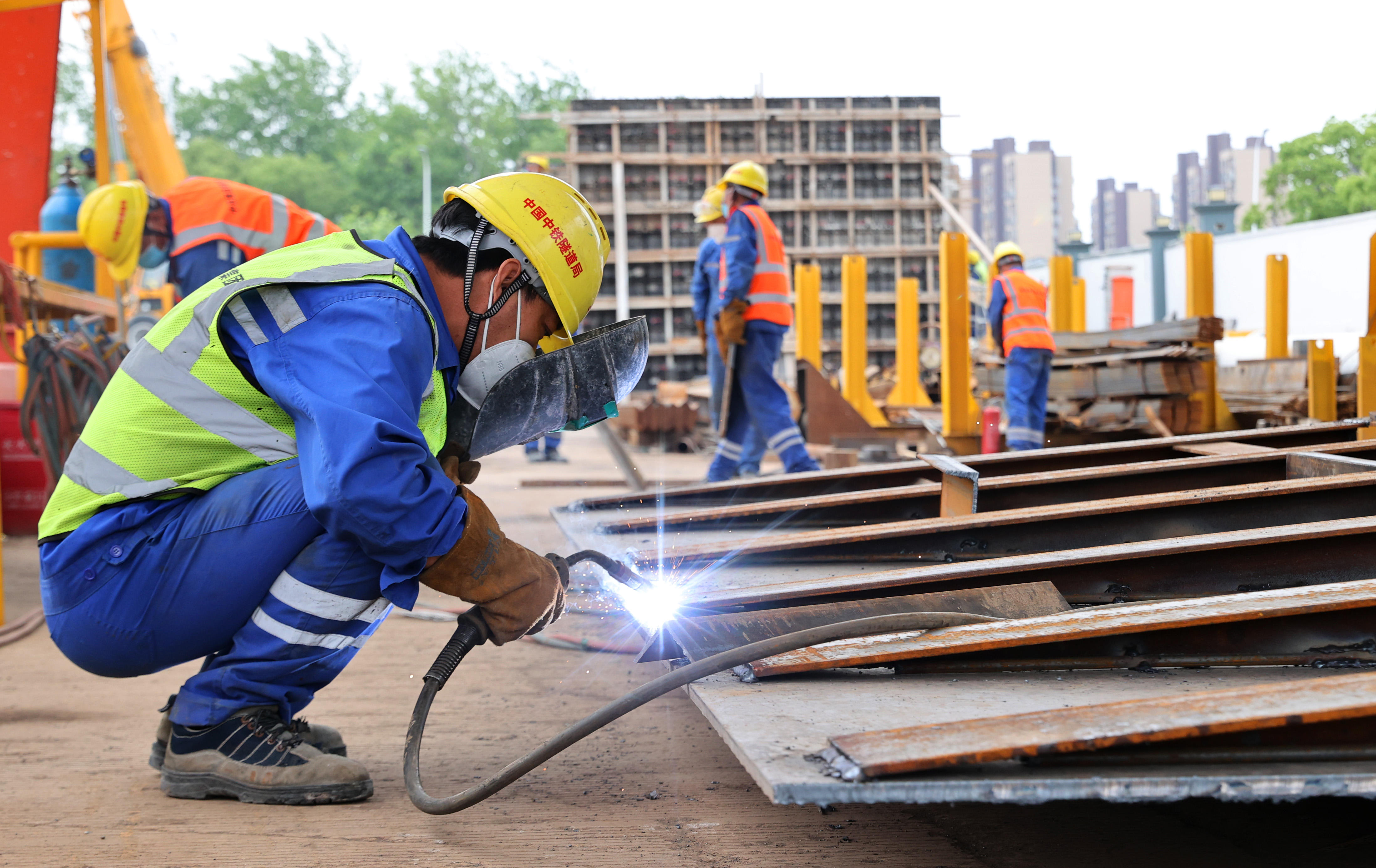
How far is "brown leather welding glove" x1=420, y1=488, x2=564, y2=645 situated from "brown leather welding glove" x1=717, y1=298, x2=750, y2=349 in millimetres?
4489

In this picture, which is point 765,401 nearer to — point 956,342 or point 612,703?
point 956,342

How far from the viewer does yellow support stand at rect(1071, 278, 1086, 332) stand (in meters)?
9.98

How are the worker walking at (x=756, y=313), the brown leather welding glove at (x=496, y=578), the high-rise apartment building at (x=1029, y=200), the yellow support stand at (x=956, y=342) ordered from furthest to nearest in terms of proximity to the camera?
the high-rise apartment building at (x=1029, y=200) → the yellow support stand at (x=956, y=342) → the worker walking at (x=756, y=313) → the brown leather welding glove at (x=496, y=578)

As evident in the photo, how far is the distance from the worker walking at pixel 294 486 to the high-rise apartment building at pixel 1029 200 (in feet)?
194

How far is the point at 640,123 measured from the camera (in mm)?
14617

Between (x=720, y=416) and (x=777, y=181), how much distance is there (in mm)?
8815

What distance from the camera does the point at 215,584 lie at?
6.21ft

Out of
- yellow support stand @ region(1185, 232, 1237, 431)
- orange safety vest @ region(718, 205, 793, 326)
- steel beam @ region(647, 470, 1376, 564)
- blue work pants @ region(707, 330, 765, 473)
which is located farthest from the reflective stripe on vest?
steel beam @ region(647, 470, 1376, 564)

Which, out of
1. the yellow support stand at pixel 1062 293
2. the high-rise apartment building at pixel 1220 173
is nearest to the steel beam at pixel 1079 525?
the yellow support stand at pixel 1062 293

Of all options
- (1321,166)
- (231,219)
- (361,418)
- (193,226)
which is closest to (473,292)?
(361,418)

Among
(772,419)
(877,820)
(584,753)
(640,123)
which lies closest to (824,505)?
(584,753)

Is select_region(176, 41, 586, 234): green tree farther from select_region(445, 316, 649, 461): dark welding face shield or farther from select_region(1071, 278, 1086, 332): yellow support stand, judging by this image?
select_region(445, 316, 649, 461): dark welding face shield

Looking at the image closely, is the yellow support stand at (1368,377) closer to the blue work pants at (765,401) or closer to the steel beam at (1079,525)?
the steel beam at (1079,525)

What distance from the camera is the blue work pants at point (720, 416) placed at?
22.4 feet
